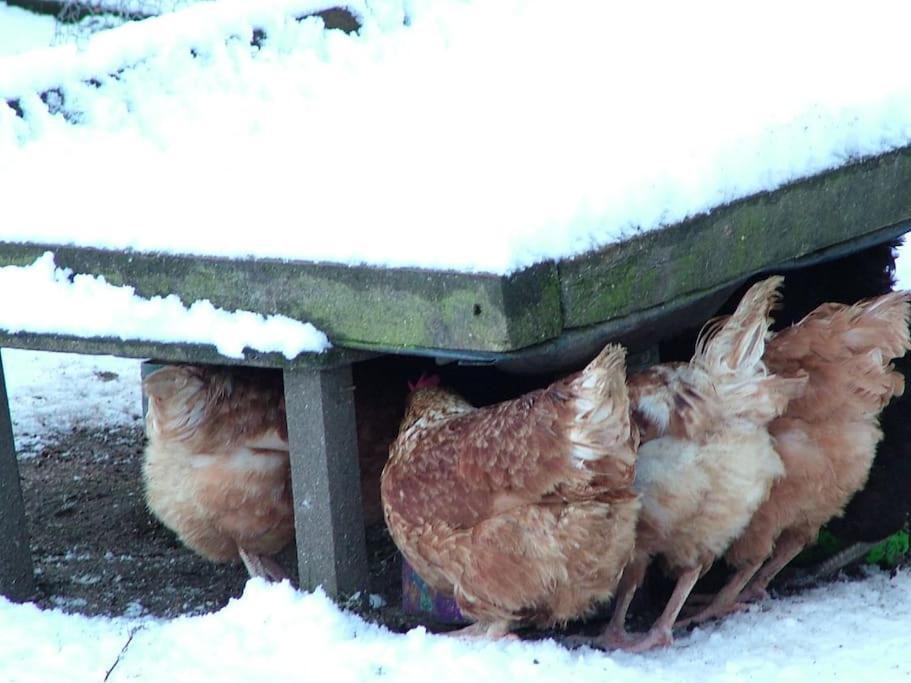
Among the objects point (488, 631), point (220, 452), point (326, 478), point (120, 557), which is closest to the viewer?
point (326, 478)

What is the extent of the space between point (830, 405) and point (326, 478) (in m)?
1.49

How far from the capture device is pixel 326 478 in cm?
359

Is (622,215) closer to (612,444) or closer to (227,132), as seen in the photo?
(612,444)

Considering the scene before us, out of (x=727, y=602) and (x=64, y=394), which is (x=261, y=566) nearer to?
(x=727, y=602)

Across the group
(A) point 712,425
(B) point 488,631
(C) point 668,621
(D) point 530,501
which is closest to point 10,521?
(B) point 488,631

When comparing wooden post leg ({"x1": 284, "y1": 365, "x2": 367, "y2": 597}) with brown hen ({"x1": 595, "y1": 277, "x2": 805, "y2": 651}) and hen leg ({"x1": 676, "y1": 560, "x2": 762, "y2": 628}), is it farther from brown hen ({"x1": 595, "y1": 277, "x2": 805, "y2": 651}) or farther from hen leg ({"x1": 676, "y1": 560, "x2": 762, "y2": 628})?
hen leg ({"x1": 676, "y1": 560, "x2": 762, "y2": 628})

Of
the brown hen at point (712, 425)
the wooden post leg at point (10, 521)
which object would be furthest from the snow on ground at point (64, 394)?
the brown hen at point (712, 425)

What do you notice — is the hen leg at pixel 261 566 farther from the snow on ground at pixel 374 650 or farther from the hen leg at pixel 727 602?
the hen leg at pixel 727 602

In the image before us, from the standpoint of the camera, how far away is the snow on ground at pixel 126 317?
11.2 feet

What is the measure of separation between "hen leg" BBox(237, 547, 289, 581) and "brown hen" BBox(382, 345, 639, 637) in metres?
0.73

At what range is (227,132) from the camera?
13.3 feet

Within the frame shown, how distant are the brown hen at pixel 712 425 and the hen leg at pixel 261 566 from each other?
1250mm

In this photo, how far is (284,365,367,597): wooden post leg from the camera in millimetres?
3557

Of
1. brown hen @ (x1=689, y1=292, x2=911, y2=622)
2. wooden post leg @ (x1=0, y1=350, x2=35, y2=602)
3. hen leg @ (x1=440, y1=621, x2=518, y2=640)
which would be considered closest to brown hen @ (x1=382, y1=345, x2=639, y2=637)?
hen leg @ (x1=440, y1=621, x2=518, y2=640)
